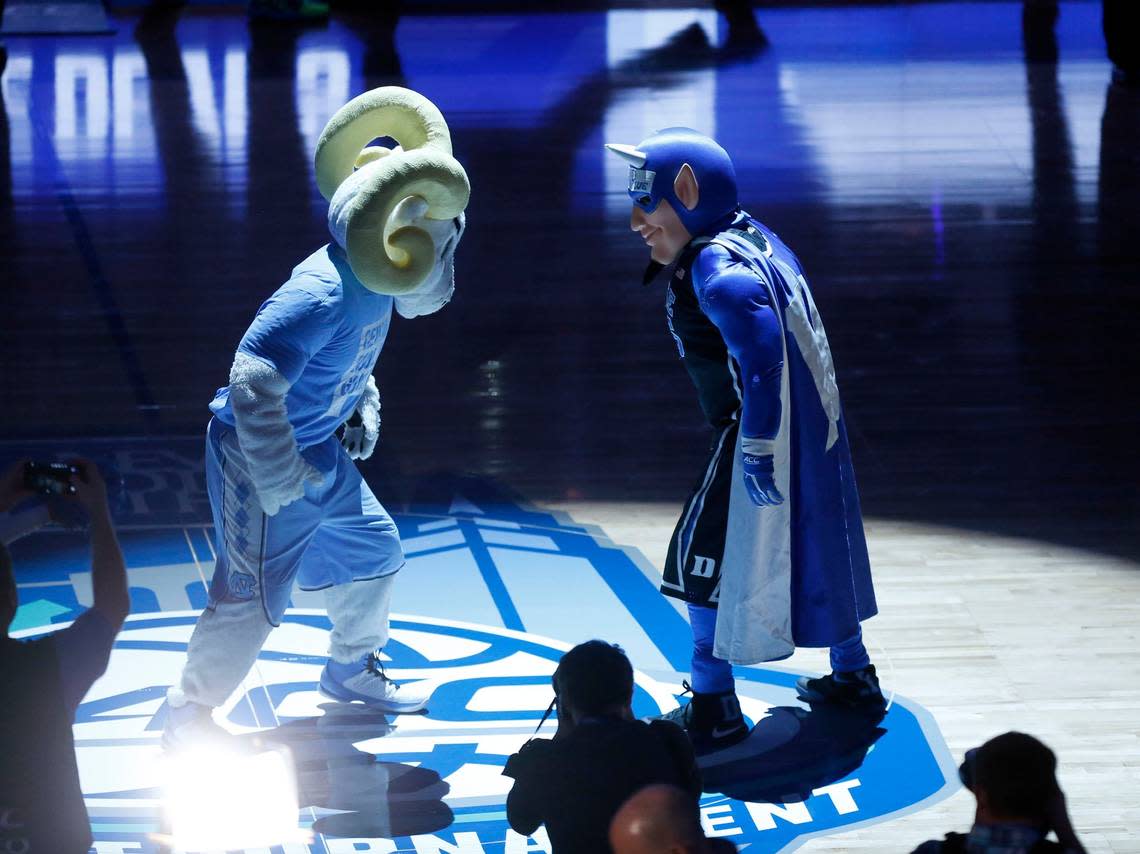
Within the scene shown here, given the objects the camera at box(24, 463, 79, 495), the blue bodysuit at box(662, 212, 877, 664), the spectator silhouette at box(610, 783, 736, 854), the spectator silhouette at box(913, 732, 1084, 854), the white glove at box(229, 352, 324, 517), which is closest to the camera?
the spectator silhouette at box(610, 783, 736, 854)

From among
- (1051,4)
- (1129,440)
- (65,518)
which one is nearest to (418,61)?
(1051,4)

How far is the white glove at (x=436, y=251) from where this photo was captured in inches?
169

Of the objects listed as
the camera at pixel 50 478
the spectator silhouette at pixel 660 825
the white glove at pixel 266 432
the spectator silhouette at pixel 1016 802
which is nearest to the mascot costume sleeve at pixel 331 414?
the white glove at pixel 266 432

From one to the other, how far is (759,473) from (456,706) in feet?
3.68

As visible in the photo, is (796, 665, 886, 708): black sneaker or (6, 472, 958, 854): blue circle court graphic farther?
(796, 665, 886, 708): black sneaker

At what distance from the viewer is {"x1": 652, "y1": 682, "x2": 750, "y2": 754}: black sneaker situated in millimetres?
4648

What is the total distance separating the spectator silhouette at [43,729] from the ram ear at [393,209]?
137 centimetres

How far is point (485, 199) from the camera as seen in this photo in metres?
9.94

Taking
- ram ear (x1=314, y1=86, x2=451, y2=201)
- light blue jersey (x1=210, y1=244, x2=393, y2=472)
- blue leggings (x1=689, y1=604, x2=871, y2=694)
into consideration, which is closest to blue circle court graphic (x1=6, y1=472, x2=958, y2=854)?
blue leggings (x1=689, y1=604, x2=871, y2=694)

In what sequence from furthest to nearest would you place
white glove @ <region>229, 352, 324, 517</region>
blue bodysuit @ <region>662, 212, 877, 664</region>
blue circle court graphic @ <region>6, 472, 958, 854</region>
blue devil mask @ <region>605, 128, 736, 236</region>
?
blue devil mask @ <region>605, 128, 736, 236</region>, blue bodysuit @ <region>662, 212, 877, 664</region>, blue circle court graphic @ <region>6, 472, 958, 854</region>, white glove @ <region>229, 352, 324, 517</region>

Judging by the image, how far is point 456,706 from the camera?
4906 mm

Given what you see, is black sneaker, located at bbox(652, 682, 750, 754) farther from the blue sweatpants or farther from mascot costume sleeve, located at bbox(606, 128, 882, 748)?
the blue sweatpants

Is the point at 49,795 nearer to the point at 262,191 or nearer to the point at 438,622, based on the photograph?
the point at 438,622

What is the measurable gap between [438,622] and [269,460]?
4.20ft
